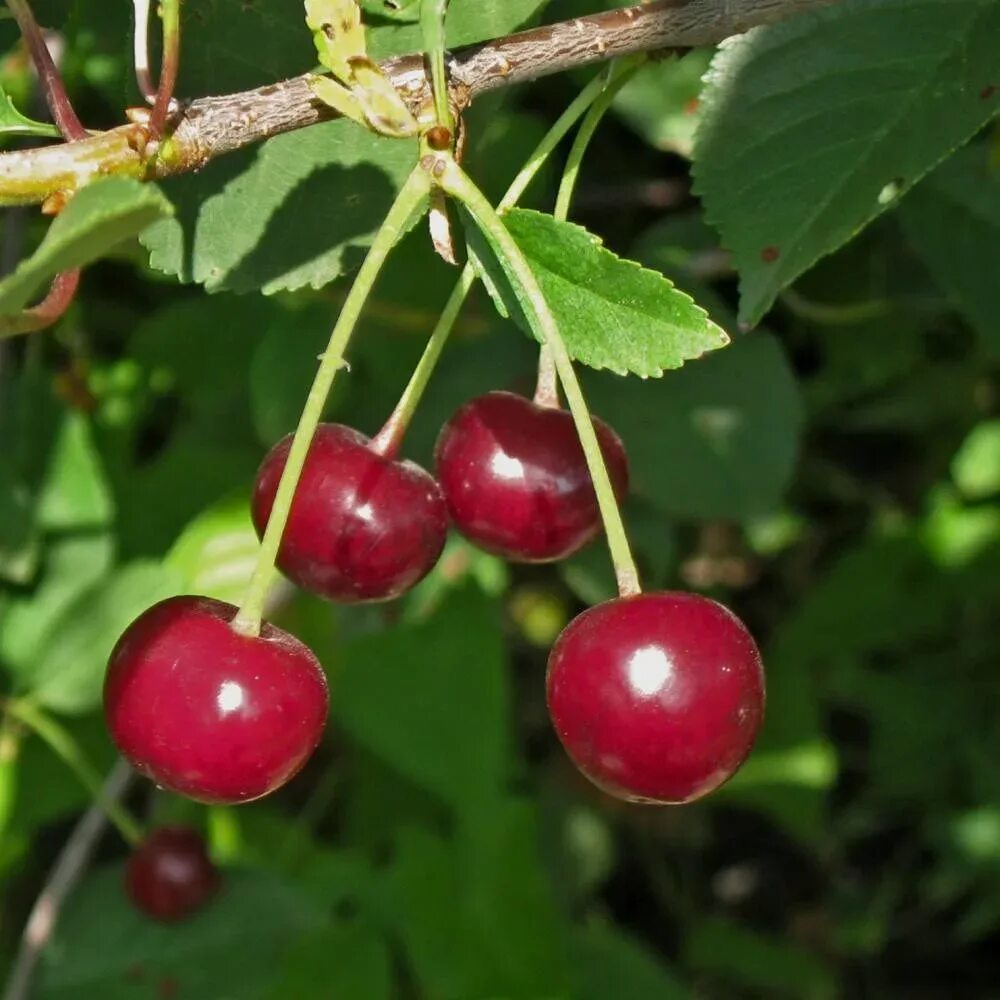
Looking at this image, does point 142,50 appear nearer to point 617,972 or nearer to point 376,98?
point 376,98

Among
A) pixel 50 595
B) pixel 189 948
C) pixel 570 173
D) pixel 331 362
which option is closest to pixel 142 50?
pixel 331 362

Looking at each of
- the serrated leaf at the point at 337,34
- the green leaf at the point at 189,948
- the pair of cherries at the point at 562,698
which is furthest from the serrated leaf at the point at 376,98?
the green leaf at the point at 189,948

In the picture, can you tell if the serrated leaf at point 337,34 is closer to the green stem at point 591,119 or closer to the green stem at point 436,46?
the green stem at point 436,46

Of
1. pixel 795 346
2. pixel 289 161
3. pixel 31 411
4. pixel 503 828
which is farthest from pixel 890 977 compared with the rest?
pixel 289 161

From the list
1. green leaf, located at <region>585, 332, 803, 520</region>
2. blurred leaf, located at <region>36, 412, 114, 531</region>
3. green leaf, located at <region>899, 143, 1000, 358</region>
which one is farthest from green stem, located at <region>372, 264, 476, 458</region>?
blurred leaf, located at <region>36, 412, 114, 531</region>

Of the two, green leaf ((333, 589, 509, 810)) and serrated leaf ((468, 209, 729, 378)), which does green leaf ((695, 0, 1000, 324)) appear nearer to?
serrated leaf ((468, 209, 729, 378))

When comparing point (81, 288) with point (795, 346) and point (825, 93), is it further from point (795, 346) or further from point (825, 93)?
point (825, 93)
